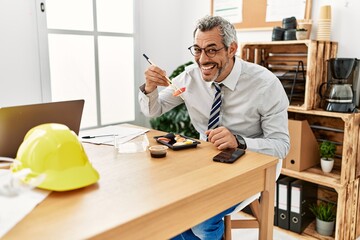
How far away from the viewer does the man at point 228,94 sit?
63.2 inches

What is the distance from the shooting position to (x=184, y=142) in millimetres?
1364

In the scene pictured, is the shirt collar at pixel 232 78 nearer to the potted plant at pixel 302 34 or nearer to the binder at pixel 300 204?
the potted plant at pixel 302 34

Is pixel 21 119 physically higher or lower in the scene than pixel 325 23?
lower

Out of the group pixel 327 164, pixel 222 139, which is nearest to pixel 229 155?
→ pixel 222 139

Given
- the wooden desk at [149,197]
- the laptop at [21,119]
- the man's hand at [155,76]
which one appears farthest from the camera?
the man's hand at [155,76]

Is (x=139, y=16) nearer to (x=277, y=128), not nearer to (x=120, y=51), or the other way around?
(x=120, y=51)

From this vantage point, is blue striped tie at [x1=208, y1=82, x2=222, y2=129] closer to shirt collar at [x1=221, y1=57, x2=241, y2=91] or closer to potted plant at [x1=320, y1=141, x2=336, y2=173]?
shirt collar at [x1=221, y1=57, x2=241, y2=91]

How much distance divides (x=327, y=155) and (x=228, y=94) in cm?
96

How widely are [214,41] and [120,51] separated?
61.4 inches

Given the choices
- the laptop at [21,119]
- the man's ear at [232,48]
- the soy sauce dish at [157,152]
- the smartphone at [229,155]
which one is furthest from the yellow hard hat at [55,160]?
the man's ear at [232,48]

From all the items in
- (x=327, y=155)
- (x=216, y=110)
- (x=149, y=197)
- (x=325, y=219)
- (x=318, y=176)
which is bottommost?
(x=325, y=219)

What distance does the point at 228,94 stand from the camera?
1.73 meters

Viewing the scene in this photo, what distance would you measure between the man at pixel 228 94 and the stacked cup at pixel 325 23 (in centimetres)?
73

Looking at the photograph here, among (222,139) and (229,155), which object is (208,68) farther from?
(229,155)
